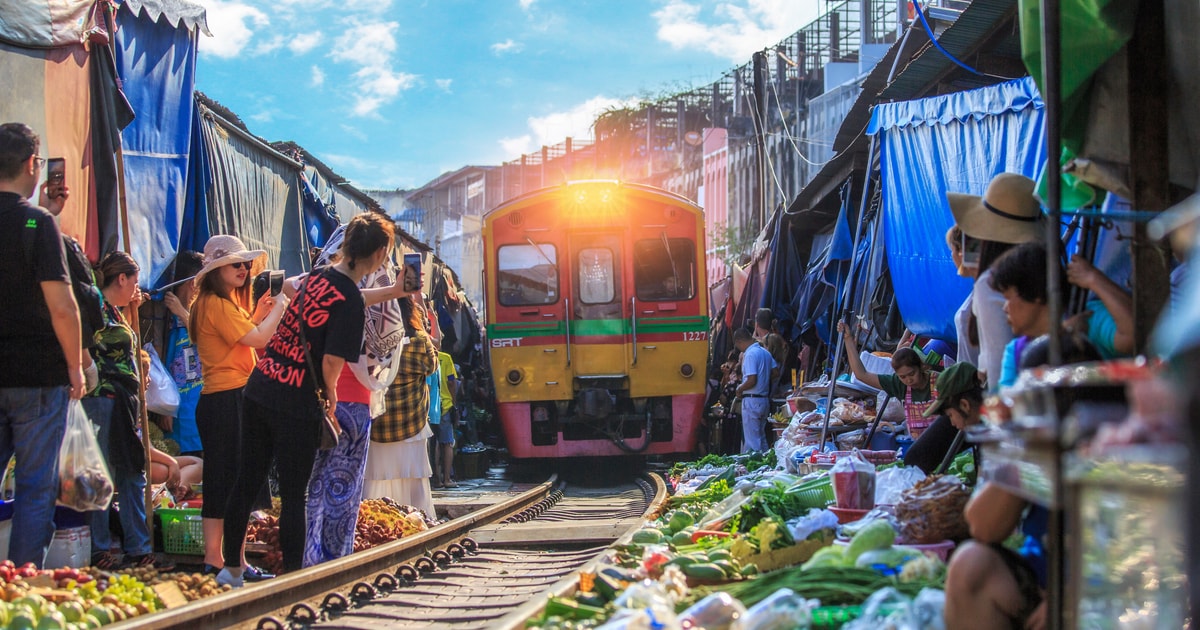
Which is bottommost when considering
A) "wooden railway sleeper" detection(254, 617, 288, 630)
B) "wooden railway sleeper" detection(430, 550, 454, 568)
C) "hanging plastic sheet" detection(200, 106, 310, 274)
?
"wooden railway sleeper" detection(430, 550, 454, 568)

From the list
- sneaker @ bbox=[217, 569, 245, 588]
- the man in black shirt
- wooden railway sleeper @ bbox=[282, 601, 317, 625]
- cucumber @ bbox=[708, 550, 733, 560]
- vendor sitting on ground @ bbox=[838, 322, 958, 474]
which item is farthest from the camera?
vendor sitting on ground @ bbox=[838, 322, 958, 474]

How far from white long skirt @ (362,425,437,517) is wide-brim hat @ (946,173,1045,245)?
4.17 m

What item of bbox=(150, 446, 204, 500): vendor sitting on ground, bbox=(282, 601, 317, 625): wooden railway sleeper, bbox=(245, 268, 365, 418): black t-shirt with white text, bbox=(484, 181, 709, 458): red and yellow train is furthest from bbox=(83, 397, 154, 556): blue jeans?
bbox=(484, 181, 709, 458): red and yellow train

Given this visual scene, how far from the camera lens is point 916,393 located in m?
6.53

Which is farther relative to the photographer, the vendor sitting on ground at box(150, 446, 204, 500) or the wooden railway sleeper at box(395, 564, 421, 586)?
the vendor sitting on ground at box(150, 446, 204, 500)

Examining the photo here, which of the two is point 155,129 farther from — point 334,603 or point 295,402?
point 334,603

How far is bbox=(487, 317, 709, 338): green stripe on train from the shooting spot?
1164cm

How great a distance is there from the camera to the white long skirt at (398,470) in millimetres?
7160

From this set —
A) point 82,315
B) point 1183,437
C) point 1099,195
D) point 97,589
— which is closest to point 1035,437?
point 1183,437

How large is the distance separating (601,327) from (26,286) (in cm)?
779

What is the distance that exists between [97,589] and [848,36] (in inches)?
1109

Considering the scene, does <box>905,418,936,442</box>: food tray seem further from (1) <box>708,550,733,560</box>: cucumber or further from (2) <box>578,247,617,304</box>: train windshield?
(2) <box>578,247,617,304</box>: train windshield

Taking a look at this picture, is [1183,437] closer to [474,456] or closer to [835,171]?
[835,171]

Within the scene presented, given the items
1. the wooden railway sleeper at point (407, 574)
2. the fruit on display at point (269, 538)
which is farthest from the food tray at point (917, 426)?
the fruit on display at point (269, 538)
